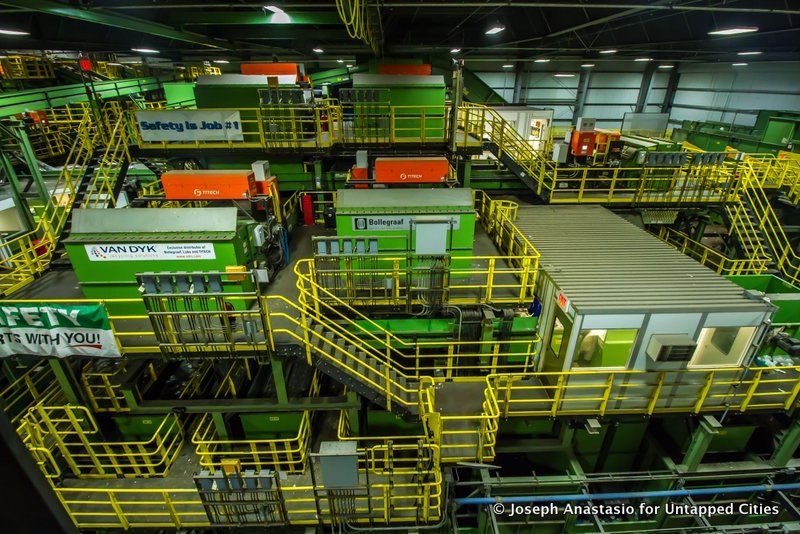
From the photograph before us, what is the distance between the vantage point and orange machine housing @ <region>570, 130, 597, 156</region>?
17.7 metres

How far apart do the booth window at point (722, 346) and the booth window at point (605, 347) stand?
141 cm

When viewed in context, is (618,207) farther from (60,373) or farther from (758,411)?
(60,373)

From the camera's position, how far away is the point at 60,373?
8031 mm

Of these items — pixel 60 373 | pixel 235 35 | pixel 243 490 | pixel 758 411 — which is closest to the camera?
pixel 243 490

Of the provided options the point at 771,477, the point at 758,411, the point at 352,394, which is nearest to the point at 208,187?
the point at 352,394

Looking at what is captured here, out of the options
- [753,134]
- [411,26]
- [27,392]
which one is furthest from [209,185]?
[753,134]

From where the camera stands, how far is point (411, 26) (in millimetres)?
22531

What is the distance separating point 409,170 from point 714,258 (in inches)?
608

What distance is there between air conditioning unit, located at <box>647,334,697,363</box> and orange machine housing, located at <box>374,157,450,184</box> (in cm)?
786

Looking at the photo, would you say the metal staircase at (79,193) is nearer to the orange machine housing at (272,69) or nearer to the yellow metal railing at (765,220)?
the orange machine housing at (272,69)

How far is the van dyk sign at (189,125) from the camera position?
44.1 ft

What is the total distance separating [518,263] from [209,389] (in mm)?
9345

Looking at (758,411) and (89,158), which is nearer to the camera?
(758,411)

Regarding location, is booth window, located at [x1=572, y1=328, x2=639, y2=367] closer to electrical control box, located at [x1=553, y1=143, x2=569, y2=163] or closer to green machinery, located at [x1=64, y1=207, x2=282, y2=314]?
green machinery, located at [x1=64, y1=207, x2=282, y2=314]
